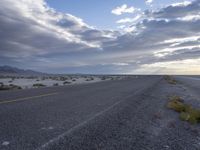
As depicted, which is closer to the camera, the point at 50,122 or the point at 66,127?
the point at 66,127

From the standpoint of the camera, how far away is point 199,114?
33.2ft

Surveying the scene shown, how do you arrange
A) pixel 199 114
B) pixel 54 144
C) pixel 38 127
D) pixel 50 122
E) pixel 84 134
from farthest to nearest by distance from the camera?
pixel 199 114 < pixel 50 122 < pixel 38 127 < pixel 84 134 < pixel 54 144

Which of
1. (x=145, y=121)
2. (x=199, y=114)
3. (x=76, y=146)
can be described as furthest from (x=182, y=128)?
(x=76, y=146)

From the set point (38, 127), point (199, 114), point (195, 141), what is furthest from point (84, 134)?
point (199, 114)

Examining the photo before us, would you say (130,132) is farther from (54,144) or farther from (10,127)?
(10,127)

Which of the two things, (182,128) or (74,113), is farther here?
(74,113)

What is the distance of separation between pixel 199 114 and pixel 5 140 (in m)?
7.08

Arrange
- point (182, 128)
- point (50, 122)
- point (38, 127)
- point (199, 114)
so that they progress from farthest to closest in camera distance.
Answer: point (199, 114)
point (182, 128)
point (50, 122)
point (38, 127)

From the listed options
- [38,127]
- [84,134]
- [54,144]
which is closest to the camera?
[54,144]

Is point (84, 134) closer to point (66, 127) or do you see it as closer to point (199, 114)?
point (66, 127)

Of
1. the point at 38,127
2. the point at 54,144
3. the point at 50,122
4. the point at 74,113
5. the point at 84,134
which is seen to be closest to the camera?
the point at 54,144

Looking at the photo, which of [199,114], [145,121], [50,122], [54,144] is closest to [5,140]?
[54,144]

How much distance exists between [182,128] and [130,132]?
2199 mm

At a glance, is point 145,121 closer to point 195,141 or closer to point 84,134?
point 195,141
